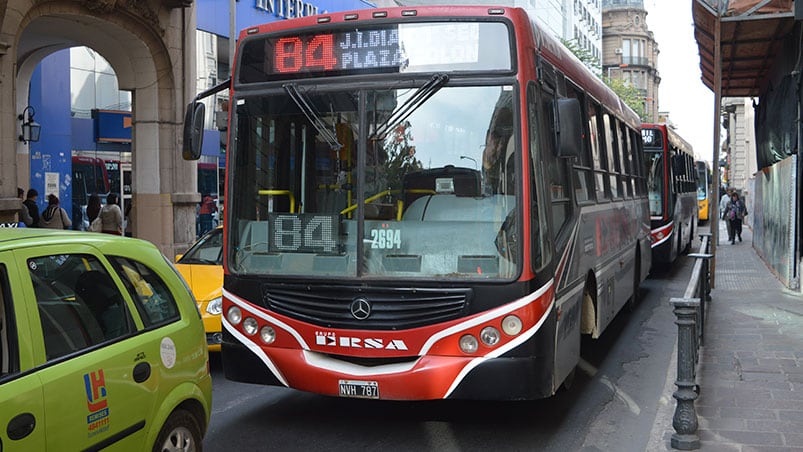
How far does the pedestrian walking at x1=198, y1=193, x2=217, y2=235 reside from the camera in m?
27.3

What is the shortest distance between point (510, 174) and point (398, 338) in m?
1.35

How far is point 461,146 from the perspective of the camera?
6004 mm

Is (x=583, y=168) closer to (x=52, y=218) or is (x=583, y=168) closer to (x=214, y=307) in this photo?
(x=214, y=307)

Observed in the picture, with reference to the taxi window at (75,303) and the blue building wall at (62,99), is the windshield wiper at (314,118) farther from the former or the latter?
the blue building wall at (62,99)

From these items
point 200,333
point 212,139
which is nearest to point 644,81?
point 212,139

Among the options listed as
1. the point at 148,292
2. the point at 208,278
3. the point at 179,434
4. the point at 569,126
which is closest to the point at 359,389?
the point at 179,434

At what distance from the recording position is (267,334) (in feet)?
20.4

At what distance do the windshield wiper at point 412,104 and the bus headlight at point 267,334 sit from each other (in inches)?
60.4

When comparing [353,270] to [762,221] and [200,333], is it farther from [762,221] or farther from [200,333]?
[762,221]

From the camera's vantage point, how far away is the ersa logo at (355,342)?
584cm

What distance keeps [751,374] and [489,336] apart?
3.63m

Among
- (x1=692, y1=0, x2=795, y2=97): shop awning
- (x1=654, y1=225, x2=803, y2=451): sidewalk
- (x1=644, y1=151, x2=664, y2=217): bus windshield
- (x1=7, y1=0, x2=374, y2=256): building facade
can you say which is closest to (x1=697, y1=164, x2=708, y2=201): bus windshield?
(x1=692, y1=0, x2=795, y2=97): shop awning

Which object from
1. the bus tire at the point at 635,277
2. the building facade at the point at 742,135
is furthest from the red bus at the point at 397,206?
the building facade at the point at 742,135

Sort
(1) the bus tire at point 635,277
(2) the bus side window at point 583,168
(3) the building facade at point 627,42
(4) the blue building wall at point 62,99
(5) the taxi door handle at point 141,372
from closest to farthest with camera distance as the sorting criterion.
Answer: (5) the taxi door handle at point 141,372 < (2) the bus side window at point 583,168 < (1) the bus tire at point 635,277 < (4) the blue building wall at point 62,99 < (3) the building facade at point 627,42
